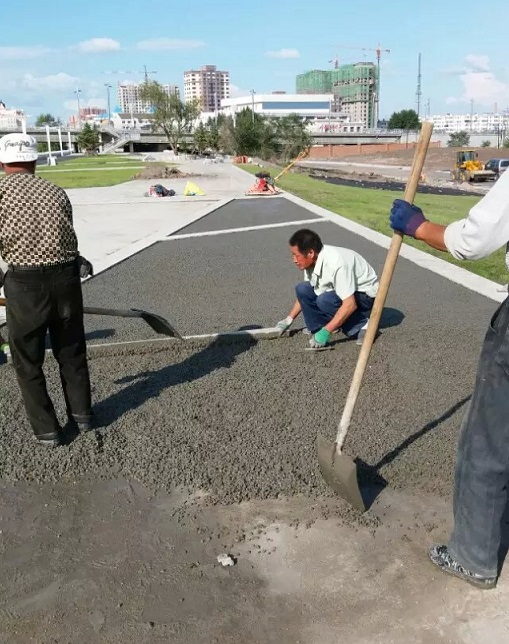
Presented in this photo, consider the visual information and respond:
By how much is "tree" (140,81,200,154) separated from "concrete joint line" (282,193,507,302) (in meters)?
58.1

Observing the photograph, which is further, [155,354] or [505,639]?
[155,354]

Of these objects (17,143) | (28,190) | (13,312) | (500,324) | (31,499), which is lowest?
(31,499)

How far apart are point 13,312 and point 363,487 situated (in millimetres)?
2160

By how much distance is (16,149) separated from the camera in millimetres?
3525

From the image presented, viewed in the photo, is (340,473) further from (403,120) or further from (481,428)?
(403,120)

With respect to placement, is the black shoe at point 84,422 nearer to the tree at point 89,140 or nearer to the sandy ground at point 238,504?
the sandy ground at point 238,504

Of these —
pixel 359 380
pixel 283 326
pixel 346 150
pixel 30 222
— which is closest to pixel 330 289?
pixel 283 326

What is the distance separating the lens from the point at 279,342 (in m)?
5.77

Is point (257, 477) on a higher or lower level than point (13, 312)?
lower

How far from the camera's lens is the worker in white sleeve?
2.23 metres

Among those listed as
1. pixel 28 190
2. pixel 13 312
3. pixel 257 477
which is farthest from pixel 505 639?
pixel 28 190

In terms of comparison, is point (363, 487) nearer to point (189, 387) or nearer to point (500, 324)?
point (500, 324)

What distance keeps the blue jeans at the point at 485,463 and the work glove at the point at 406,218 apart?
0.51 meters

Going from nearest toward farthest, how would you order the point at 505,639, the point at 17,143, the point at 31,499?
→ the point at 505,639, the point at 31,499, the point at 17,143
